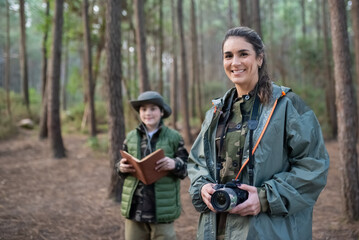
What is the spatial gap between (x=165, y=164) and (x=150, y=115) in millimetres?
604

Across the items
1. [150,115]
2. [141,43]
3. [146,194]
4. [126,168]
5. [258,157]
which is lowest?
[146,194]

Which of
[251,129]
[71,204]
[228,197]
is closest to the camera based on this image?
[228,197]

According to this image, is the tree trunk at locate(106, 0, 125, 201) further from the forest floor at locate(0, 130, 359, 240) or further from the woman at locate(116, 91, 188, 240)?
the woman at locate(116, 91, 188, 240)

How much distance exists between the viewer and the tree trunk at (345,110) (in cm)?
471

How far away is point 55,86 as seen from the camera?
10383 millimetres

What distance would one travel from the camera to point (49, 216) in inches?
216

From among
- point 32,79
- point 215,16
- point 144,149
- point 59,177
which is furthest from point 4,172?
point 32,79

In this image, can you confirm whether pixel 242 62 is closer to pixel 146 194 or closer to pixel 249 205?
pixel 249 205

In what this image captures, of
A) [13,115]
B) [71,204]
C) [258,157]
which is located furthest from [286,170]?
[13,115]

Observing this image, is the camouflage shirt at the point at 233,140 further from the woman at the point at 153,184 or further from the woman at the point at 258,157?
the woman at the point at 153,184

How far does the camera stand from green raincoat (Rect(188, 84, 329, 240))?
1634 mm

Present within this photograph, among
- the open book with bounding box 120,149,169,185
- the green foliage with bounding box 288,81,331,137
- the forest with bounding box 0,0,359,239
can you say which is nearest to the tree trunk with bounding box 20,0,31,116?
the forest with bounding box 0,0,359,239

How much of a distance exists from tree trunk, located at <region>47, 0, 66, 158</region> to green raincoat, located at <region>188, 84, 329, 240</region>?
32.4 feet

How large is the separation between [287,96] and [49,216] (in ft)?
17.2
